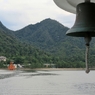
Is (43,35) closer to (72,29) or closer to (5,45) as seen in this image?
(5,45)

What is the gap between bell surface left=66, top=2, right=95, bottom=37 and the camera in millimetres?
1255

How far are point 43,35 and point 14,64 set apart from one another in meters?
46.0

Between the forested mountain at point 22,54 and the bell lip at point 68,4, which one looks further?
the forested mountain at point 22,54

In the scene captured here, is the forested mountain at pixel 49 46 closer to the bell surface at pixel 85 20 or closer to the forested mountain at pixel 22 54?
the forested mountain at pixel 22 54

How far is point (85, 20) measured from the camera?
1289 mm

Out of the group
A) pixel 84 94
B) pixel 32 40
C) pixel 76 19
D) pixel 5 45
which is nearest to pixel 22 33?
pixel 32 40

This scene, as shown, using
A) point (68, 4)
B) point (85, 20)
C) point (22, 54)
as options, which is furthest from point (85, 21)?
point (22, 54)

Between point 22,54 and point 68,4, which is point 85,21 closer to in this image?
point 68,4

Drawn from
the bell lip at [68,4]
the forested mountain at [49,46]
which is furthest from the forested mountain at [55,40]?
the bell lip at [68,4]

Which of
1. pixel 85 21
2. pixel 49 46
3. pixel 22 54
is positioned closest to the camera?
pixel 85 21

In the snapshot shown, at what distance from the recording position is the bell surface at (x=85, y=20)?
1255mm

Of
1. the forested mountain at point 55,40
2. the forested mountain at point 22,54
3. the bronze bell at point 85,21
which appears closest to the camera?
the bronze bell at point 85,21

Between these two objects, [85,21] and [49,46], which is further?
[49,46]

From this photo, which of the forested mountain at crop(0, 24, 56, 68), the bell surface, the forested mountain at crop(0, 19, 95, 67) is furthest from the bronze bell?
the forested mountain at crop(0, 24, 56, 68)
